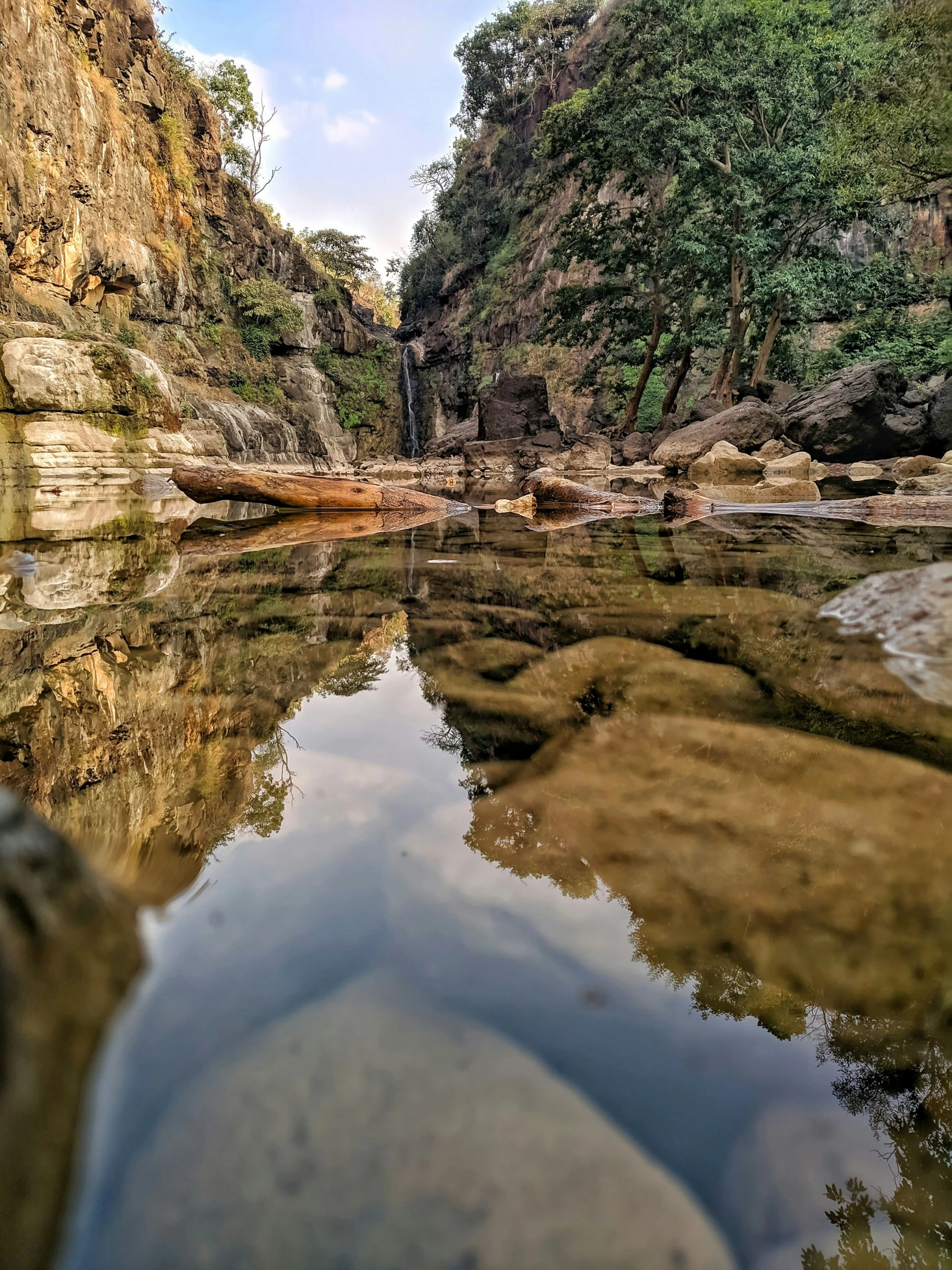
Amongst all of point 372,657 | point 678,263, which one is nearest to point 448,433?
point 678,263

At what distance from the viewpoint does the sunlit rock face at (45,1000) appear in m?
0.42

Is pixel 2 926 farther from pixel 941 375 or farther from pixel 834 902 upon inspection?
pixel 941 375

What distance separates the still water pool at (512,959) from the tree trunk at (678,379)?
17430 millimetres

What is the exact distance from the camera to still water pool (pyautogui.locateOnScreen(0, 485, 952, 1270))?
0.46 meters

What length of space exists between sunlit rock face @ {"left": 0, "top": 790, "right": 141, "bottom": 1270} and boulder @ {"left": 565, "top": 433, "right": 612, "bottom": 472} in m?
14.6

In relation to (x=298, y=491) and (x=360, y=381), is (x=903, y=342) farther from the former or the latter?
(x=360, y=381)

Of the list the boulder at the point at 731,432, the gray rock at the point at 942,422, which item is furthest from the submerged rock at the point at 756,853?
the gray rock at the point at 942,422

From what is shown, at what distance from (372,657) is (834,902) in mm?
1349

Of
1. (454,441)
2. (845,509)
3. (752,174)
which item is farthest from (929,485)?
(454,441)

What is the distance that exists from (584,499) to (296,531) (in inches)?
149

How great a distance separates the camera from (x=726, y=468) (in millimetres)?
10852

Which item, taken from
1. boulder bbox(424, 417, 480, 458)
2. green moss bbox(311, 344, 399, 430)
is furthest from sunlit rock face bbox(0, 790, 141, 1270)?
green moss bbox(311, 344, 399, 430)

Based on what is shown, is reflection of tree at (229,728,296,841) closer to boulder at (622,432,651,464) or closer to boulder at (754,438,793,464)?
boulder at (754,438,793,464)

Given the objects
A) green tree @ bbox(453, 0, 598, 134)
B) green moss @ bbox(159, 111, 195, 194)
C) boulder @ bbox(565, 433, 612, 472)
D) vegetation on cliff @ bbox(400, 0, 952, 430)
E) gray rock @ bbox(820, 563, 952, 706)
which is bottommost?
gray rock @ bbox(820, 563, 952, 706)
